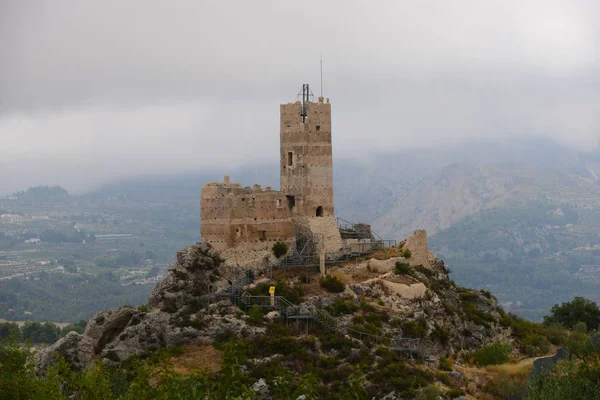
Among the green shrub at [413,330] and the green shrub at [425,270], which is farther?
the green shrub at [425,270]

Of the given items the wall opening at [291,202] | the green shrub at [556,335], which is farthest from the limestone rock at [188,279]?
the green shrub at [556,335]

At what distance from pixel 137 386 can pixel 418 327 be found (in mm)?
32631

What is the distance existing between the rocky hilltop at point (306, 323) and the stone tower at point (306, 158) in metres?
5.60

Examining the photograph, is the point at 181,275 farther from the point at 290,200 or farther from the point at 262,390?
the point at 262,390

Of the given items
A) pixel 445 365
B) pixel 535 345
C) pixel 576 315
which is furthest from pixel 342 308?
pixel 576 315

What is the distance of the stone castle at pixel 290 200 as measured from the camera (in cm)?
8488

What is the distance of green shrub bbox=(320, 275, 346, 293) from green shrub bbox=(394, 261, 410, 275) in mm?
5606

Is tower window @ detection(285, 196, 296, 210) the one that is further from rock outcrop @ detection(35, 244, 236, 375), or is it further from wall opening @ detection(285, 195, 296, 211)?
rock outcrop @ detection(35, 244, 236, 375)

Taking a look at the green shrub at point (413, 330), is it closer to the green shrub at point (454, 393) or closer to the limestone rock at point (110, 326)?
the green shrub at point (454, 393)

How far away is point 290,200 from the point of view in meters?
88.0

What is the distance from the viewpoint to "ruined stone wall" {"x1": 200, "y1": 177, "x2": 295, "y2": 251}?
84750 mm

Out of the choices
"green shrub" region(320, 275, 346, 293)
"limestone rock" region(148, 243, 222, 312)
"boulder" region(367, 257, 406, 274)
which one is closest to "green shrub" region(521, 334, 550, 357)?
"boulder" region(367, 257, 406, 274)

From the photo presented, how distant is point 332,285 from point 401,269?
23.3ft

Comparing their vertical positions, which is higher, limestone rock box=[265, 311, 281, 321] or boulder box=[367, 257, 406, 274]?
boulder box=[367, 257, 406, 274]
